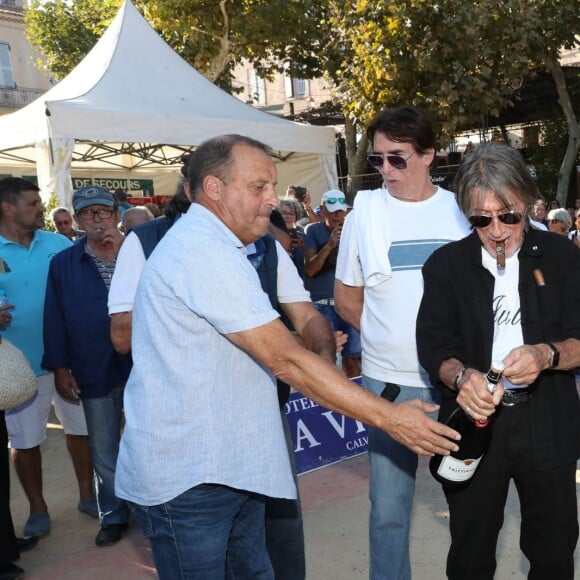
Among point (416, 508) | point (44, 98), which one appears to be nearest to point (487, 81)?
point (44, 98)

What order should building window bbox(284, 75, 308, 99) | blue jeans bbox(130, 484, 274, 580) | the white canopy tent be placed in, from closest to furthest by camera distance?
blue jeans bbox(130, 484, 274, 580), the white canopy tent, building window bbox(284, 75, 308, 99)

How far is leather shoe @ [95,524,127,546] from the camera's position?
13.1ft

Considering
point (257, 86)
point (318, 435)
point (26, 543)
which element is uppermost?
point (257, 86)

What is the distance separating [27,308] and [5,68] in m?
37.3

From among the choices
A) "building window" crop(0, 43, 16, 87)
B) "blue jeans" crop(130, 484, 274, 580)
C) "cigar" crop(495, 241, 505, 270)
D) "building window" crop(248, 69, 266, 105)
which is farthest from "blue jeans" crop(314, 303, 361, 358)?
"building window" crop(248, 69, 266, 105)

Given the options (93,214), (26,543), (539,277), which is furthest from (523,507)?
(26,543)

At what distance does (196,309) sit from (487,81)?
1481cm

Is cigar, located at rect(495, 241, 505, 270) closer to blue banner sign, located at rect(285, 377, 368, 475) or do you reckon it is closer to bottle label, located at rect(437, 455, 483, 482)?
bottle label, located at rect(437, 455, 483, 482)

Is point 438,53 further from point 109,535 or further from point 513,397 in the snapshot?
point 513,397

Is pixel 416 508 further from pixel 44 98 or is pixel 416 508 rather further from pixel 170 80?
pixel 170 80

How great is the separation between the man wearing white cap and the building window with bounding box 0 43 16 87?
115 ft

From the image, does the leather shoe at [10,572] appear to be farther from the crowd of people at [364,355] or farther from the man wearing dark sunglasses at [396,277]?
the man wearing dark sunglasses at [396,277]

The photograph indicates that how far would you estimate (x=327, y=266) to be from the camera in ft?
22.5

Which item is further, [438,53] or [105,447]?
[438,53]
